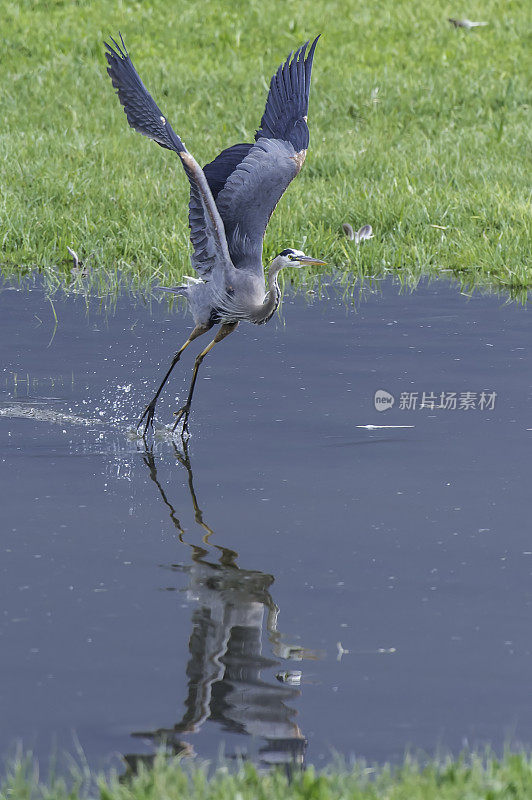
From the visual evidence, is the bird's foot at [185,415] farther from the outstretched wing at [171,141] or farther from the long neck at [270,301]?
the outstretched wing at [171,141]

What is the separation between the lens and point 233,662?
4000mm

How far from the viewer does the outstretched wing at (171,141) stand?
6258mm

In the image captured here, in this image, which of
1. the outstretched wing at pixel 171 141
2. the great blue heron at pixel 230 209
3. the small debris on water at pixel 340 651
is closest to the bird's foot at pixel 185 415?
the great blue heron at pixel 230 209

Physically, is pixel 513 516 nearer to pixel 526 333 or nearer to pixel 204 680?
pixel 204 680

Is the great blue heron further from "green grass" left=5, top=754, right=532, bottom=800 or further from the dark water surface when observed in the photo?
"green grass" left=5, top=754, right=532, bottom=800

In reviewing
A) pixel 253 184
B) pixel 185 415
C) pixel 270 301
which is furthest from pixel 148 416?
pixel 253 184

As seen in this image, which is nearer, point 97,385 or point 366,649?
point 366,649

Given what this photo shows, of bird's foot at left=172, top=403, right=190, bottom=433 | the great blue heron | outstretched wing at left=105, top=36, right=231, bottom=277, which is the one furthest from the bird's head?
bird's foot at left=172, top=403, right=190, bottom=433

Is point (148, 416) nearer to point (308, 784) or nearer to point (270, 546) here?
point (270, 546)

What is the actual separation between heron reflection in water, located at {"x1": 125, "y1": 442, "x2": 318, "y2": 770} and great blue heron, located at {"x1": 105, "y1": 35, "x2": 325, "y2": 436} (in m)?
1.77

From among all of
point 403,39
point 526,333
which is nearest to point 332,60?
point 403,39

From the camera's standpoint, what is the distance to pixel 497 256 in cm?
947

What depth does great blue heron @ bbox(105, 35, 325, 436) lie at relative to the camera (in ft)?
20.9

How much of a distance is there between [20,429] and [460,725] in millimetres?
3236
